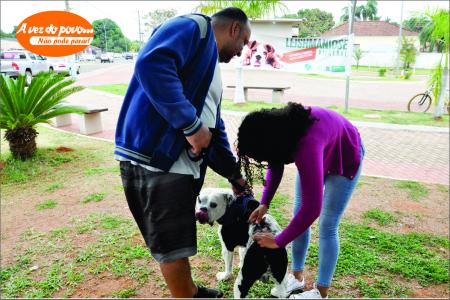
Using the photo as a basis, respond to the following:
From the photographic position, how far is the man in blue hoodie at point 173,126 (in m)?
1.64

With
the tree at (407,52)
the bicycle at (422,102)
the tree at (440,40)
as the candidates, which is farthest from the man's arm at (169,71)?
the tree at (407,52)

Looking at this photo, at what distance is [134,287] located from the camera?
2869 mm

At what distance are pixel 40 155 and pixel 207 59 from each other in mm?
5611

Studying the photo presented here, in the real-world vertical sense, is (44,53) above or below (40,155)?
above

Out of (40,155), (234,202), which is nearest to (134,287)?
(234,202)

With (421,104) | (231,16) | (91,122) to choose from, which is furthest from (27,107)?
(421,104)

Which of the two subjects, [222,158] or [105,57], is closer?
[222,158]

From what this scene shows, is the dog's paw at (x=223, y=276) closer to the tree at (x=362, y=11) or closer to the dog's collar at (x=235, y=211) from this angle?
the dog's collar at (x=235, y=211)

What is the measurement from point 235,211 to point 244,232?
161mm

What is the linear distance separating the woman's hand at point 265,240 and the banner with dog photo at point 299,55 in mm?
9623

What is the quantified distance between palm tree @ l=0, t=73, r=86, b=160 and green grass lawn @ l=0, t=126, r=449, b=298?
3.43 ft

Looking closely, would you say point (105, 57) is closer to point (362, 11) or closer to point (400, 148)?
point (362, 11)

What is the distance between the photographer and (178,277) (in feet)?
6.50

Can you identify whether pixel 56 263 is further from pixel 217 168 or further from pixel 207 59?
pixel 207 59
